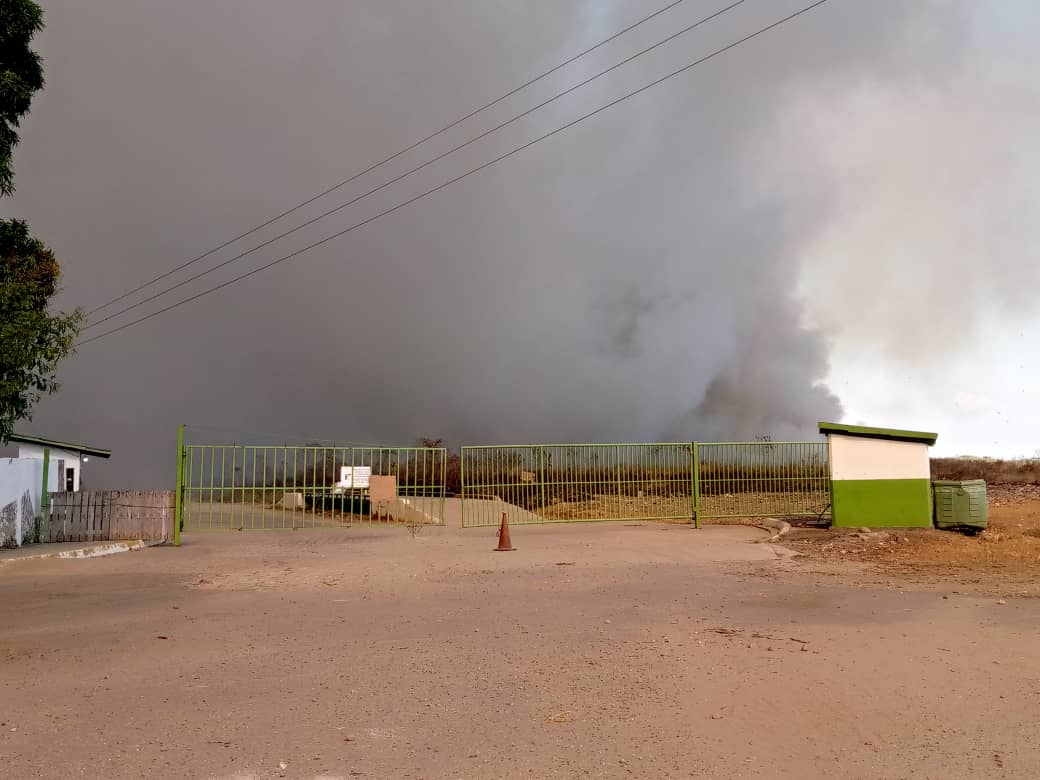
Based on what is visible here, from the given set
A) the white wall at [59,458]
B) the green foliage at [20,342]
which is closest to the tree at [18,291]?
the green foliage at [20,342]

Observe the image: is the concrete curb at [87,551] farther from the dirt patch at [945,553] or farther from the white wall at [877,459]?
the white wall at [877,459]

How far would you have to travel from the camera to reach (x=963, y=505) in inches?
712

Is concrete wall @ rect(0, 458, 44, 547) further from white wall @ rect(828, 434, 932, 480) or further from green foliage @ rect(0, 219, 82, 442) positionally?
white wall @ rect(828, 434, 932, 480)

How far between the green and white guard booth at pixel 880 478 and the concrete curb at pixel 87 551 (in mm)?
16424

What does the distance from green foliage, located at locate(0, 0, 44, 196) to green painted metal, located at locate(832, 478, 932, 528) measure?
1889cm

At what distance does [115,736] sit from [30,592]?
26.1 feet

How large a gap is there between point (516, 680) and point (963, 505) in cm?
1561

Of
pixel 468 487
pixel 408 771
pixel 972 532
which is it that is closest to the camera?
pixel 408 771

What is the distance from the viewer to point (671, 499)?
23578 millimetres

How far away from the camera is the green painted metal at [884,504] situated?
18.6 metres

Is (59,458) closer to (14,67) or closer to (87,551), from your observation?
(87,551)

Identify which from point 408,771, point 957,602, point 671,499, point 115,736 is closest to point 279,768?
point 408,771

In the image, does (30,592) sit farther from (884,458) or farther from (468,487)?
(884,458)

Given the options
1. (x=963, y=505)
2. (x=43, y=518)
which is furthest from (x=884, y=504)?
(x=43, y=518)
